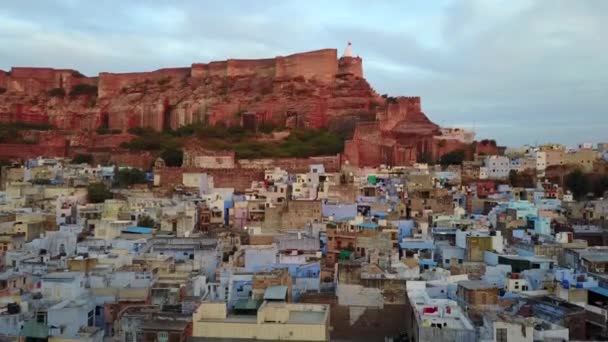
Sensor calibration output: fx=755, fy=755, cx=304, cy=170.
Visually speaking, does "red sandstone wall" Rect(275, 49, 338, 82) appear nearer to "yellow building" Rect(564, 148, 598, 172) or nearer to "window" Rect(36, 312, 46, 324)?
"yellow building" Rect(564, 148, 598, 172)

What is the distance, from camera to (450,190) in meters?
30.8

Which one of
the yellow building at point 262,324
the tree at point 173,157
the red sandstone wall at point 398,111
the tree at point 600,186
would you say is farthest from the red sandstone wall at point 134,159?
the yellow building at point 262,324

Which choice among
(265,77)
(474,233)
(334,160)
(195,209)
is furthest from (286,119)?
(474,233)

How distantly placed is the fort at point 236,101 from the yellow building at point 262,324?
31.5 metres

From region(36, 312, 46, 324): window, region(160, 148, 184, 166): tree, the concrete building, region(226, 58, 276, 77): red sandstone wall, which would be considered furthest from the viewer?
region(226, 58, 276, 77): red sandstone wall

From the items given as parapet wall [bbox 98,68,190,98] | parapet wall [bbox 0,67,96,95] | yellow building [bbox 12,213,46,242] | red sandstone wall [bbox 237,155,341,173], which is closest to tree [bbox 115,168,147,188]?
red sandstone wall [bbox 237,155,341,173]

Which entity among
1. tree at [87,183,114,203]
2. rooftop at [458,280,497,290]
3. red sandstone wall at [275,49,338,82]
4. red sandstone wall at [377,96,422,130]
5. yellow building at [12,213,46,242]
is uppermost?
red sandstone wall at [275,49,338,82]

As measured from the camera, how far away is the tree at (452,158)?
42.6 metres

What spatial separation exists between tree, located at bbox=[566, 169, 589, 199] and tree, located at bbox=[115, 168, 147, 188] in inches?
753

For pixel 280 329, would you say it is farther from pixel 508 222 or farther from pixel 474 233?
pixel 508 222

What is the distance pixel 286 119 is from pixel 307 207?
91.9 feet

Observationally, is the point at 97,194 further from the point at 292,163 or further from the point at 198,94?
the point at 198,94

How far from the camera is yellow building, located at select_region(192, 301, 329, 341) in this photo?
1169 cm

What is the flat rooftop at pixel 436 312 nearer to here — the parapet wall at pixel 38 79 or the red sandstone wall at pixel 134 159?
the red sandstone wall at pixel 134 159
